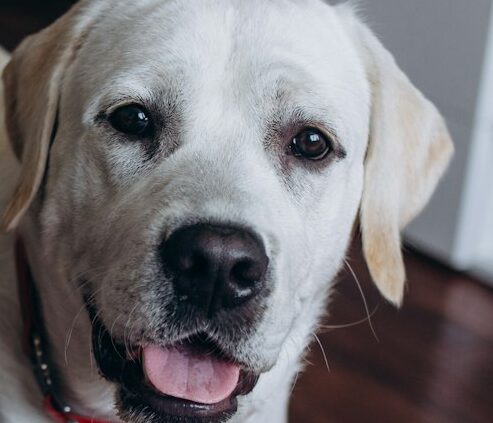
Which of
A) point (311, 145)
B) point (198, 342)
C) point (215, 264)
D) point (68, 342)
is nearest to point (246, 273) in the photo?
point (215, 264)

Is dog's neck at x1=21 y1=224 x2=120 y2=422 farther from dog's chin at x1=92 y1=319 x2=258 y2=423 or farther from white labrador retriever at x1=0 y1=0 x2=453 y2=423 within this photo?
dog's chin at x1=92 y1=319 x2=258 y2=423

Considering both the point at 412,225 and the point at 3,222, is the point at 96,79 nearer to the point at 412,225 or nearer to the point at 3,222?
the point at 3,222

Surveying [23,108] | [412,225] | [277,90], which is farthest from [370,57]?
[412,225]

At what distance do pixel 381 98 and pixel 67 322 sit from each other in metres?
0.72

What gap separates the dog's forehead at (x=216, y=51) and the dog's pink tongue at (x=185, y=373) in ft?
1.36

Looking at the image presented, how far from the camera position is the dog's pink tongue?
4.79 ft

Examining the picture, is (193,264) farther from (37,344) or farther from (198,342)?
(37,344)

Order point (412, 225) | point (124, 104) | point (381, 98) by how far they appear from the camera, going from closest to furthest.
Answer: point (124, 104)
point (381, 98)
point (412, 225)

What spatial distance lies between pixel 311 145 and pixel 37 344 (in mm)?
610

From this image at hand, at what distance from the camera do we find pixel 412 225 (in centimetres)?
352

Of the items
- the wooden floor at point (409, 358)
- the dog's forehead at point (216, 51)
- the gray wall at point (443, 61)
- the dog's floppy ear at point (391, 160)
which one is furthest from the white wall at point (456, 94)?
the dog's forehead at point (216, 51)

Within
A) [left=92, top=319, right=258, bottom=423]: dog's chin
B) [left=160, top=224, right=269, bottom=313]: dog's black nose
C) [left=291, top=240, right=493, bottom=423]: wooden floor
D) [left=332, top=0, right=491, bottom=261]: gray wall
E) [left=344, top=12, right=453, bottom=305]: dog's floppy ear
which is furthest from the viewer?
A: [left=332, top=0, right=491, bottom=261]: gray wall

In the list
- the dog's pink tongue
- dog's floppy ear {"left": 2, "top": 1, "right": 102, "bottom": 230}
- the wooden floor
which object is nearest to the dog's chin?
the dog's pink tongue

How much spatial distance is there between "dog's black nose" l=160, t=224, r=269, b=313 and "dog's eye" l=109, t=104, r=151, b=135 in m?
0.26
